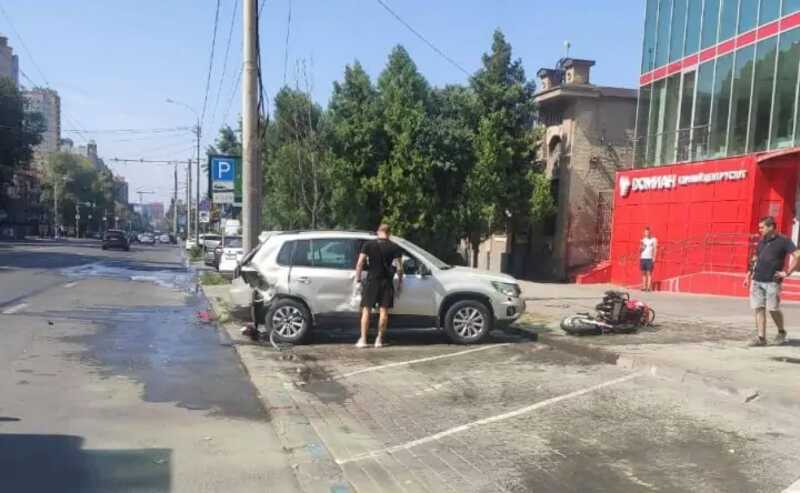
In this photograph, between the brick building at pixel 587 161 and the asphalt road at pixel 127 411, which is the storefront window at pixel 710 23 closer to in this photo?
the brick building at pixel 587 161

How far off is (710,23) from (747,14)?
1.73 m

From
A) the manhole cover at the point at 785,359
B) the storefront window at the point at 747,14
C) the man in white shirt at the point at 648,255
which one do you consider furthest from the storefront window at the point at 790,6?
the manhole cover at the point at 785,359

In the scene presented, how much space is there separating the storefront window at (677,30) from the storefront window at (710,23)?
1080 mm

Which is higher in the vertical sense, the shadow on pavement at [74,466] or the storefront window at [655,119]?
the storefront window at [655,119]

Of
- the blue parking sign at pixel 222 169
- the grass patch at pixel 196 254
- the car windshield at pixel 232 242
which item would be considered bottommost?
the grass patch at pixel 196 254

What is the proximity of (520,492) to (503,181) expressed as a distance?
2130 cm

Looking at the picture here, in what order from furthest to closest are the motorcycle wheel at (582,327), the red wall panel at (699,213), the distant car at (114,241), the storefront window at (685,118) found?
the distant car at (114,241) < the storefront window at (685,118) < the red wall panel at (699,213) < the motorcycle wheel at (582,327)

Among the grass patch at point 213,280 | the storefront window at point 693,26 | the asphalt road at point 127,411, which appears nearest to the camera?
the asphalt road at point 127,411

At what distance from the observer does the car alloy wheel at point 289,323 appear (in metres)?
10.7

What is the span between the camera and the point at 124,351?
972 cm

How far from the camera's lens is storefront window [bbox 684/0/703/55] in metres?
21.7

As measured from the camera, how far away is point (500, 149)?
25219 millimetres

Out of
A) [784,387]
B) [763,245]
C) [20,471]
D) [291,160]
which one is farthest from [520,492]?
[291,160]

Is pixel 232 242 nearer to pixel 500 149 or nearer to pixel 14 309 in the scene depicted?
pixel 500 149
